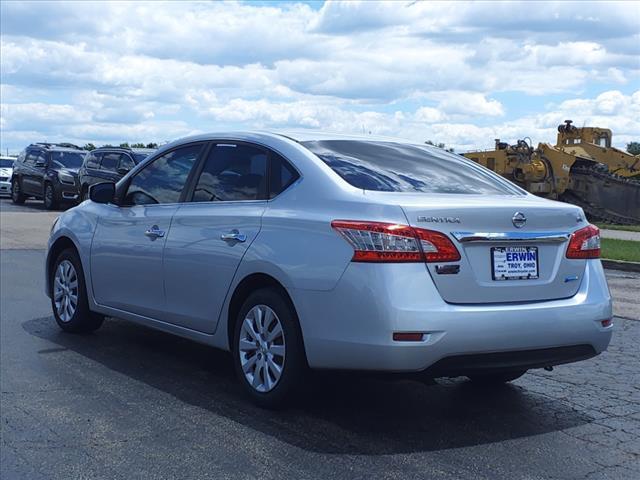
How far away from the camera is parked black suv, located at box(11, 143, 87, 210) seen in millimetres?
28891

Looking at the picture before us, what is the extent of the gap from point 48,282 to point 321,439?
402cm

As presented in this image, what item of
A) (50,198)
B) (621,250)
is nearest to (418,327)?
(621,250)

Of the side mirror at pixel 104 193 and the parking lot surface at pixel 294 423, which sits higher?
the side mirror at pixel 104 193

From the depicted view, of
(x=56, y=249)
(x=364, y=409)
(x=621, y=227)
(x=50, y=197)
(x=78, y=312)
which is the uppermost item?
(x=56, y=249)

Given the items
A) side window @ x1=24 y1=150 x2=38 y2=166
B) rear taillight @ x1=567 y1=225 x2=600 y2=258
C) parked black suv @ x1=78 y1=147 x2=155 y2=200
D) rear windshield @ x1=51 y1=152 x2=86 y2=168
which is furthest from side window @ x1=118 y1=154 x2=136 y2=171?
rear taillight @ x1=567 y1=225 x2=600 y2=258

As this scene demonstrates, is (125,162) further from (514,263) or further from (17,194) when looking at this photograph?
(514,263)

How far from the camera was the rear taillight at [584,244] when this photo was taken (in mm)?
5348

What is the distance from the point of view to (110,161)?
23.7 meters

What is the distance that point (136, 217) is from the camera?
6930 mm

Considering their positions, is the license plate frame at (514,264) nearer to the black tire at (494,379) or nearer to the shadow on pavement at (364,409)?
the shadow on pavement at (364,409)

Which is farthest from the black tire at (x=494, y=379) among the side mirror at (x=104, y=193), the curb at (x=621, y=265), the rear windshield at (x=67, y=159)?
the rear windshield at (x=67, y=159)

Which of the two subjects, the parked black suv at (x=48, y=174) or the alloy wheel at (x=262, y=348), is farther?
the parked black suv at (x=48, y=174)

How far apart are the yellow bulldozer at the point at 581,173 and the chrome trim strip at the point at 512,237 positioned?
73.1 ft

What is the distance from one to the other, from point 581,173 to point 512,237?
23.3 metres
